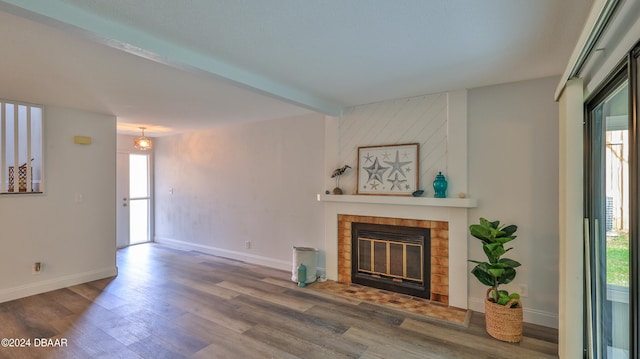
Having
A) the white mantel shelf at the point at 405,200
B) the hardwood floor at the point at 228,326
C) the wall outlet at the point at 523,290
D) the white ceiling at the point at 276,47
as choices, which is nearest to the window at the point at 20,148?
the white ceiling at the point at 276,47

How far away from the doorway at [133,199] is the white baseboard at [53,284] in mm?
2033

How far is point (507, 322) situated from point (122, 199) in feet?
21.9

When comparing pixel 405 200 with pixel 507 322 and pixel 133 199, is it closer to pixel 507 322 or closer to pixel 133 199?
pixel 507 322

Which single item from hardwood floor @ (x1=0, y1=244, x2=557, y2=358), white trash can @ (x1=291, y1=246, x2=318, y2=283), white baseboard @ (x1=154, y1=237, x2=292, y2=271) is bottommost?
hardwood floor @ (x1=0, y1=244, x2=557, y2=358)

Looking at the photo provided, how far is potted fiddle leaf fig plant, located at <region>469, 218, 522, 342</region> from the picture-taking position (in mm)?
2602

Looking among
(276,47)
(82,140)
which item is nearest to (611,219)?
(276,47)

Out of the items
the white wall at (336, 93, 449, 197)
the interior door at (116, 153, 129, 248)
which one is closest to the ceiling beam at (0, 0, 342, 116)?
the white wall at (336, 93, 449, 197)

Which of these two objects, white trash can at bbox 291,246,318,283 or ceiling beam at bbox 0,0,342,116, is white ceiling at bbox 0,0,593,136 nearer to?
ceiling beam at bbox 0,0,342,116

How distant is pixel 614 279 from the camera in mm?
1744

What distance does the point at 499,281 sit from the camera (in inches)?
107

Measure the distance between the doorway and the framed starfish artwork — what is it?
5012 millimetres

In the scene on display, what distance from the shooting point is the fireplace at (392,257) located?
3.52m

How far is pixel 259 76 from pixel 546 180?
284cm

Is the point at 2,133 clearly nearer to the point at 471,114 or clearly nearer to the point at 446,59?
the point at 446,59
